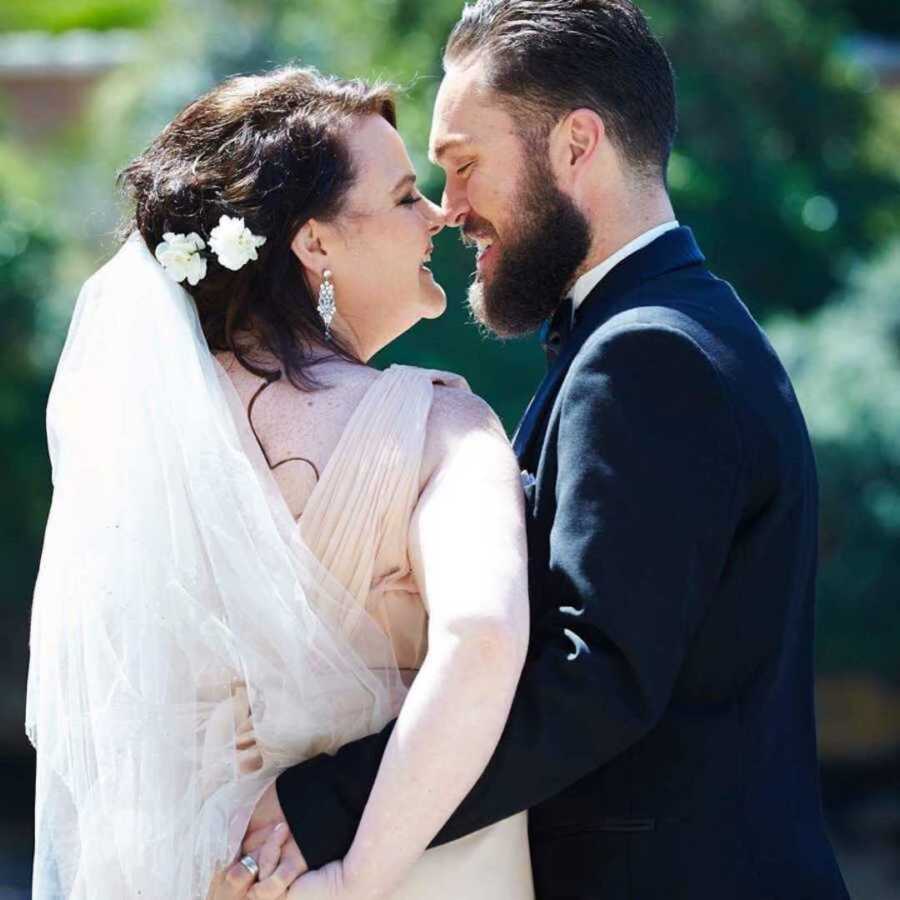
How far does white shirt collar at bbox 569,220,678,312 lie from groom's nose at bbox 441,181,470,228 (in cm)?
26

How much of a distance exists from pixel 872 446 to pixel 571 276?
458cm

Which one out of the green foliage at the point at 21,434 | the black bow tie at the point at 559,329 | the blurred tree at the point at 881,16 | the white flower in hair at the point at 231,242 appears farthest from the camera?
the blurred tree at the point at 881,16

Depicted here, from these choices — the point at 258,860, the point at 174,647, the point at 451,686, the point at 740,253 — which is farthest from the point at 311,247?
the point at 740,253

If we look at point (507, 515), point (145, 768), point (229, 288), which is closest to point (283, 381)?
point (229, 288)

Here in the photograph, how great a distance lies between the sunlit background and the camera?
7.02m

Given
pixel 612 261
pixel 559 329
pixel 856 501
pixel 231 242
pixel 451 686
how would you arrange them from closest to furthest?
pixel 451 686, pixel 231 242, pixel 612 261, pixel 559 329, pixel 856 501

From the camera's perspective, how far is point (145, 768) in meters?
2.31

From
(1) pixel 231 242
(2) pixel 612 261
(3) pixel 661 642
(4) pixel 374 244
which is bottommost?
(3) pixel 661 642

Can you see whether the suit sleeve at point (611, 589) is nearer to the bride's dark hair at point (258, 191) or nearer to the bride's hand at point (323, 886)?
Answer: the bride's hand at point (323, 886)

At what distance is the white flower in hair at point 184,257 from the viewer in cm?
250

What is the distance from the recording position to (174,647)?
2346 mm

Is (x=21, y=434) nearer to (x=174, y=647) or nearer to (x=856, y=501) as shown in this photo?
(x=856, y=501)

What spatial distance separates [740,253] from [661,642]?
19.5 feet

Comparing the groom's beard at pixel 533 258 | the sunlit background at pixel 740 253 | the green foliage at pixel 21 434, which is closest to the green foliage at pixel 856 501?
the sunlit background at pixel 740 253
